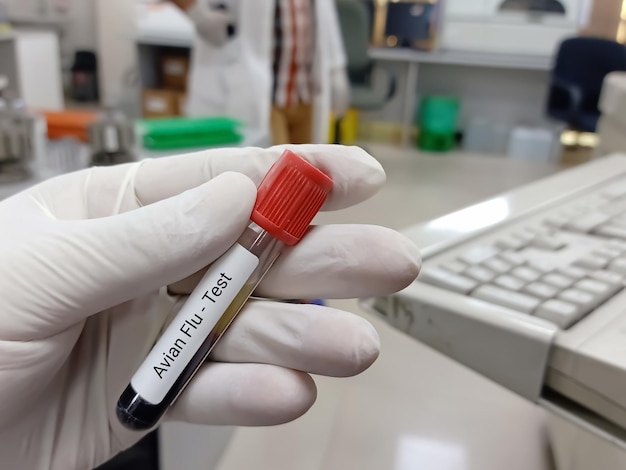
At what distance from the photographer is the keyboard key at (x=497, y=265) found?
514 millimetres

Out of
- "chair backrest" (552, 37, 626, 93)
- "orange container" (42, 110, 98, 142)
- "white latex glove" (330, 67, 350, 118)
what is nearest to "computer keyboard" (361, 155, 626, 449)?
"orange container" (42, 110, 98, 142)

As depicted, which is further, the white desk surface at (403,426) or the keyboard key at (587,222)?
the keyboard key at (587,222)

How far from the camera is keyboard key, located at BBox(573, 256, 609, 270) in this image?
0.53m

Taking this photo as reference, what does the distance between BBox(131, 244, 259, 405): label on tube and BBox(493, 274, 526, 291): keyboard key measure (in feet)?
0.76

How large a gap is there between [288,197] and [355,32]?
9.63 feet

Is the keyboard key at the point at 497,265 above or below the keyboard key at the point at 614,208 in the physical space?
below

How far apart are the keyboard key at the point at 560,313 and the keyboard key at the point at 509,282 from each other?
1.4 inches

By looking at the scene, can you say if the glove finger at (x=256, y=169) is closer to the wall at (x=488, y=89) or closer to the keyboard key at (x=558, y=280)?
the keyboard key at (x=558, y=280)

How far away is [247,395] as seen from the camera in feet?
1.26

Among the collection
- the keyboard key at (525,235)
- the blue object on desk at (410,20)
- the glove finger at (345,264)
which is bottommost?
the keyboard key at (525,235)

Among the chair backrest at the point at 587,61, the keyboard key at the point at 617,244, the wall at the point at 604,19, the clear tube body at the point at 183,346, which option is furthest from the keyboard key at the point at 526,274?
the wall at the point at 604,19

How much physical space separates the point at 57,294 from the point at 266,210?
5.8 inches

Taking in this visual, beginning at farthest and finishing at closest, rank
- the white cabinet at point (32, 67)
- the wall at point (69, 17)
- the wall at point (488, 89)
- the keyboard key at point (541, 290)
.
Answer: the wall at point (69, 17), the wall at point (488, 89), the white cabinet at point (32, 67), the keyboard key at point (541, 290)

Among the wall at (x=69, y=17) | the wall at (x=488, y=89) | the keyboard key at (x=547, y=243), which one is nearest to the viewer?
the keyboard key at (x=547, y=243)
